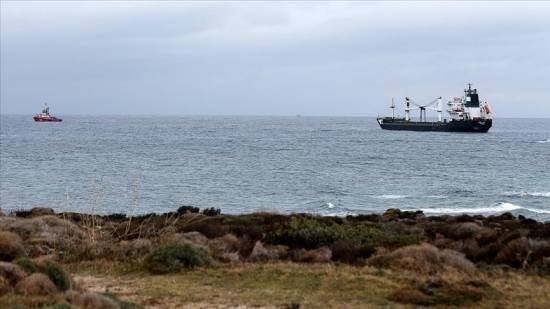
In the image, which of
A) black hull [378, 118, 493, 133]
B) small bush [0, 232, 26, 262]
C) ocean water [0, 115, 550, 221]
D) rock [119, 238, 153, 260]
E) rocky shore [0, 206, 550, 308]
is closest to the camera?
rocky shore [0, 206, 550, 308]

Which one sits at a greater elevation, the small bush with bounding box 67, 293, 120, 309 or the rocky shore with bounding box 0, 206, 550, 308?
the small bush with bounding box 67, 293, 120, 309

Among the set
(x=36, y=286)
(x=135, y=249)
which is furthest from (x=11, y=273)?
(x=135, y=249)

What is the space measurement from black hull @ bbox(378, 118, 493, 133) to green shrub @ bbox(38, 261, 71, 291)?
119 m

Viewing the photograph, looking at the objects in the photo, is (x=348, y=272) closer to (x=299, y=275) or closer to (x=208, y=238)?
Result: (x=299, y=275)

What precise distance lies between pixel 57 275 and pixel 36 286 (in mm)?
544

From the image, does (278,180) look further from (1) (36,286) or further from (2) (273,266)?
(1) (36,286)

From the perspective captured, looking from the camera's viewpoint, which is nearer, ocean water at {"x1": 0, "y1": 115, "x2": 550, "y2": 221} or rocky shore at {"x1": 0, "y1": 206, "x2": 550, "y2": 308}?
rocky shore at {"x1": 0, "y1": 206, "x2": 550, "y2": 308}

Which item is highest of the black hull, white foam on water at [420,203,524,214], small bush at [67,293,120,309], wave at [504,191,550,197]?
small bush at [67,293,120,309]

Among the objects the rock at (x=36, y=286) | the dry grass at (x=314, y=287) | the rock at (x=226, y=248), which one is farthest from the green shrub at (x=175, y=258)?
the rock at (x=36, y=286)

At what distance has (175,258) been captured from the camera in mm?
13328

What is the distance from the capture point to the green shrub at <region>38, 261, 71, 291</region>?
10633 mm

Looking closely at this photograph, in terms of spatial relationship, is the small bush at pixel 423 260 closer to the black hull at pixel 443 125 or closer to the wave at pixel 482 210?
the wave at pixel 482 210

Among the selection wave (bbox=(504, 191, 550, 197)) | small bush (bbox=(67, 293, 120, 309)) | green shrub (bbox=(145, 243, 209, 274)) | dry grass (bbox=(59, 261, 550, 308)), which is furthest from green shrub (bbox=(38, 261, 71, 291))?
wave (bbox=(504, 191, 550, 197))

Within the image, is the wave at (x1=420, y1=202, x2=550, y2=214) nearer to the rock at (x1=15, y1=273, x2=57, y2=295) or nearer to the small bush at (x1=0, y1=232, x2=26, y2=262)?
the small bush at (x1=0, y1=232, x2=26, y2=262)
